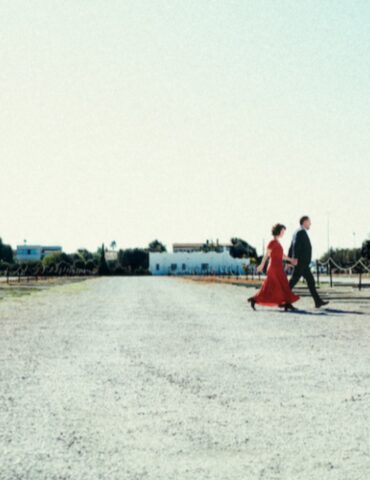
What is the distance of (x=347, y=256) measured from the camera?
13488 centimetres

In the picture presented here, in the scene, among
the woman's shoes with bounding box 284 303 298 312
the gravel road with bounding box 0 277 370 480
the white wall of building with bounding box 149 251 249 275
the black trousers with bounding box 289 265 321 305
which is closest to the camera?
the gravel road with bounding box 0 277 370 480

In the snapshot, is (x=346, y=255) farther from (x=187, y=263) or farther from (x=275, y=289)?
(x=275, y=289)

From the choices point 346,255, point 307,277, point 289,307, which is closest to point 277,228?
point 307,277

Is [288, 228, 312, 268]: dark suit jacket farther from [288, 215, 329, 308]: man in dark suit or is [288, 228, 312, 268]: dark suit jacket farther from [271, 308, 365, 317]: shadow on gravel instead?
[271, 308, 365, 317]: shadow on gravel

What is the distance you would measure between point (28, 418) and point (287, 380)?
2.60m

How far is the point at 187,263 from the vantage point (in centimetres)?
14900

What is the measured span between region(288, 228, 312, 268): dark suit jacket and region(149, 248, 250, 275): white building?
129874 millimetres

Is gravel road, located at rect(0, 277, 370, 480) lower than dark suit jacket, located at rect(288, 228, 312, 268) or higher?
lower

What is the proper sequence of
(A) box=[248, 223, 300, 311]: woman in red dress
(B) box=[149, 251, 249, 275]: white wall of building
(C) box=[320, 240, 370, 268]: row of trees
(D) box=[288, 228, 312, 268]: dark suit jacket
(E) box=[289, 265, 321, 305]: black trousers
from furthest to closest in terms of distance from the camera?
(B) box=[149, 251, 249, 275]: white wall of building
(C) box=[320, 240, 370, 268]: row of trees
(D) box=[288, 228, 312, 268]: dark suit jacket
(E) box=[289, 265, 321, 305]: black trousers
(A) box=[248, 223, 300, 311]: woman in red dress

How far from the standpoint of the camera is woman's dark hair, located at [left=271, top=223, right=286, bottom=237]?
54.1ft

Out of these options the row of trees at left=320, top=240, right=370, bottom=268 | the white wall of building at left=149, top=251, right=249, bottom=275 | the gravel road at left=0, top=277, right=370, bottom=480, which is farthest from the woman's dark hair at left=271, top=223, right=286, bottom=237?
the white wall of building at left=149, top=251, right=249, bottom=275

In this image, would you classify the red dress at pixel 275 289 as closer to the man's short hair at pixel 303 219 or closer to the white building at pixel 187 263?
the man's short hair at pixel 303 219

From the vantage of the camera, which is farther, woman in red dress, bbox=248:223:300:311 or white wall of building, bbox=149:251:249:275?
white wall of building, bbox=149:251:249:275

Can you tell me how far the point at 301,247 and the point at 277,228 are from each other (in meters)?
0.72
